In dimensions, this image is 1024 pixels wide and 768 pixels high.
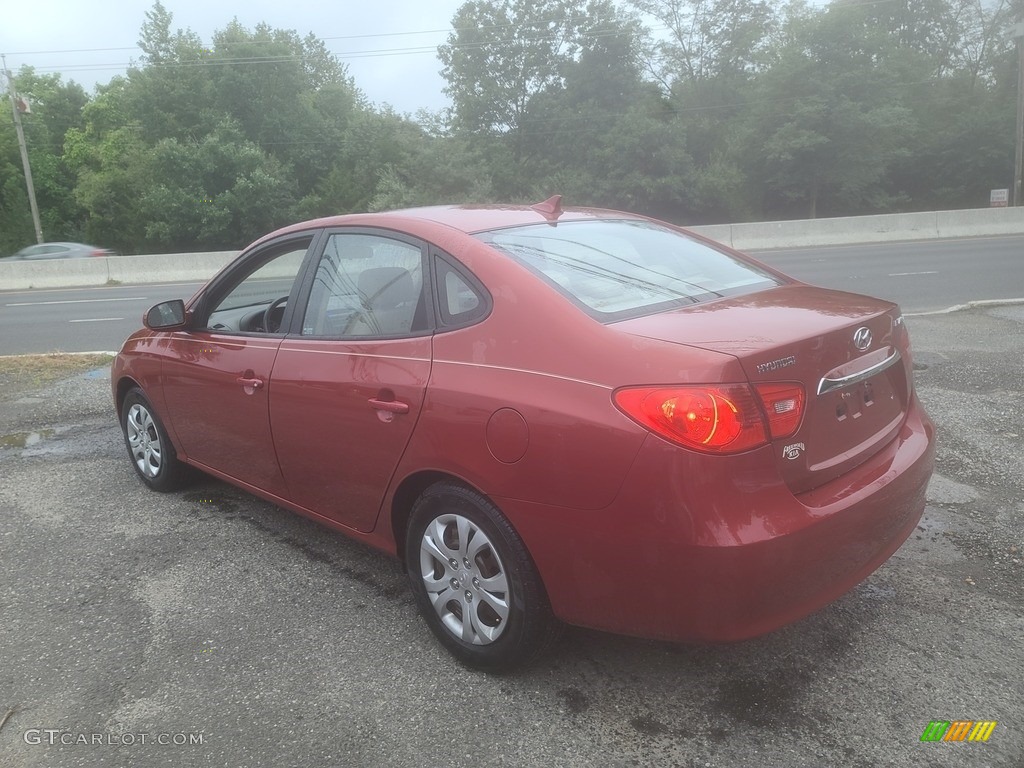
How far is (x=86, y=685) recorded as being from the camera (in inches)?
115

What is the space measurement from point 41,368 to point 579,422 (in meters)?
8.14

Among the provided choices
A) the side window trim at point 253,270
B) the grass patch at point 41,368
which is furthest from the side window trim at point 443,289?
the grass patch at point 41,368

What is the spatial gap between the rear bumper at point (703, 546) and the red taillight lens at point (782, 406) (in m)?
0.10

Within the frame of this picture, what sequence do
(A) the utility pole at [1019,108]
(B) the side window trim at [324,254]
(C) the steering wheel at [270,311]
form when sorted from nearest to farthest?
(B) the side window trim at [324,254] < (C) the steering wheel at [270,311] < (A) the utility pole at [1019,108]

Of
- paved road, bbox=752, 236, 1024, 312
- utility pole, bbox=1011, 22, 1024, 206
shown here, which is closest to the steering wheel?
paved road, bbox=752, 236, 1024, 312

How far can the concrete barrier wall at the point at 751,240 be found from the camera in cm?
2259

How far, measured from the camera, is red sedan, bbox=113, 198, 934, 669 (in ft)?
7.56

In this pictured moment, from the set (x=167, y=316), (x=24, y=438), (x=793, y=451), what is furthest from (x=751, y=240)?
(x=793, y=451)

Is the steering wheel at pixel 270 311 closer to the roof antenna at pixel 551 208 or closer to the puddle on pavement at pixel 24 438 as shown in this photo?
the roof antenna at pixel 551 208

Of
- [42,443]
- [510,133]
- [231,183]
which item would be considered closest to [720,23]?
[510,133]

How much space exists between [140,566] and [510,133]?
4267 centimetres

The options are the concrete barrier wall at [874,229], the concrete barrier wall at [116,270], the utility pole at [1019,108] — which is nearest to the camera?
the concrete barrier wall at [116,270]

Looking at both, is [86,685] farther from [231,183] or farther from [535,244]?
[231,183]

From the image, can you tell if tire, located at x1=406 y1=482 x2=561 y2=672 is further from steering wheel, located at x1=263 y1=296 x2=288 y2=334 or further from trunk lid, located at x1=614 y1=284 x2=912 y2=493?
steering wheel, located at x1=263 y1=296 x2=288 y2=334
